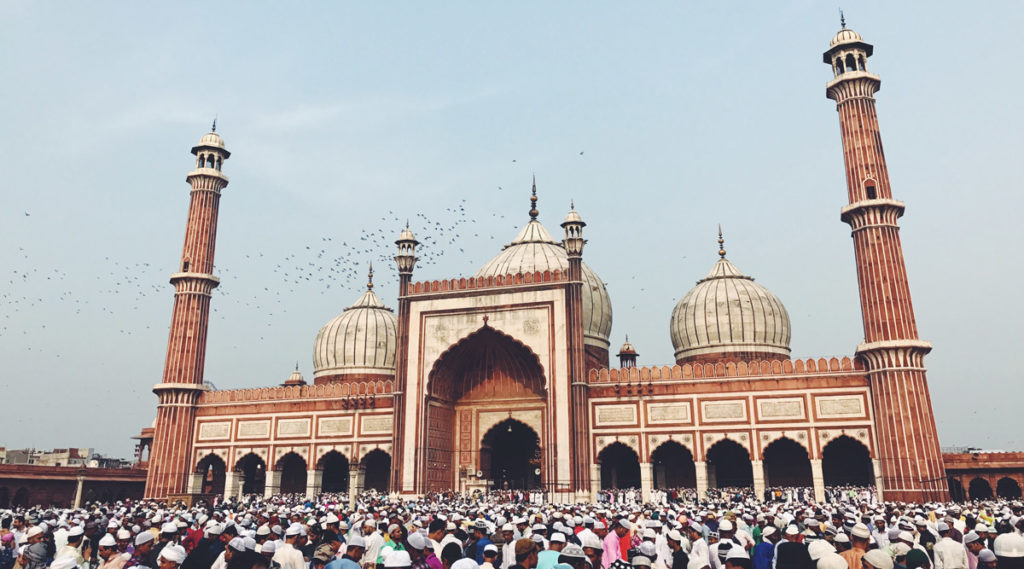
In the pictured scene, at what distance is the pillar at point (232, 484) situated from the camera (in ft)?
100

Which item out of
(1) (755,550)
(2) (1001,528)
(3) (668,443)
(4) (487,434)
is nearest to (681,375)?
(3) (668,443)

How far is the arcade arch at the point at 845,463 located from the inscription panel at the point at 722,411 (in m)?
3.39

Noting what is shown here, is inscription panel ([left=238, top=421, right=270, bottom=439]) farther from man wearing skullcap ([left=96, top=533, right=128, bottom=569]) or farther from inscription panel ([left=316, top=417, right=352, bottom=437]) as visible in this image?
man wearing skullcap ([left=96, top=533, right=128, bottom=569])

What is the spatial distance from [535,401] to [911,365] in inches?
501

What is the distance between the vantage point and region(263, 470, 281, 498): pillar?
1179 inches

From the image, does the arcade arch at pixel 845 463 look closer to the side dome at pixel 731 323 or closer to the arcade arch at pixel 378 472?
the side dome at pixel 731 323

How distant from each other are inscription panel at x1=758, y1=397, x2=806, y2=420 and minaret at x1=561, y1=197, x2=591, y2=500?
5.92 meters

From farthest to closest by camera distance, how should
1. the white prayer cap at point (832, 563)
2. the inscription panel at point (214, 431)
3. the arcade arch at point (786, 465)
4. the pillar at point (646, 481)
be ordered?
the inscription panel at point (214, 431) → the arcade arch at point (786, 465) → the pillar at point (646, 481) → the white prayer cap at point (832, 563)

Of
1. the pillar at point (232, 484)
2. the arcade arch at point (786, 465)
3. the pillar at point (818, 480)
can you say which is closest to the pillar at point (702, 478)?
the arcade arch at point (786, 465)

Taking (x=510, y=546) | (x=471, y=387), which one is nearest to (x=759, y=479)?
(x=471, y=387)

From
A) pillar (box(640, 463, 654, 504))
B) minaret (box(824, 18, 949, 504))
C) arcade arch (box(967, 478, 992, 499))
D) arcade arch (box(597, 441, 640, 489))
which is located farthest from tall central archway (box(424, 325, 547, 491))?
arcade arch (box(967, 478, 992, 499))

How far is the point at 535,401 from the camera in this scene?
28.3 metres

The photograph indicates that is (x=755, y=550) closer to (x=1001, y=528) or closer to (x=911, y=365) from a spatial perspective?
(x=1001, y=528)

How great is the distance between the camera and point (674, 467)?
2792 cm
